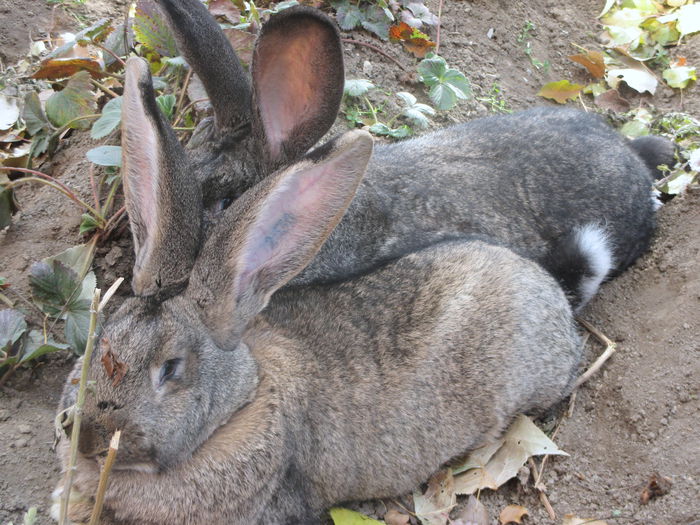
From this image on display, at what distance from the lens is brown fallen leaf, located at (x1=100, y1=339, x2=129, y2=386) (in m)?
2.59

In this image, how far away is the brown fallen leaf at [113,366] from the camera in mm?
2594

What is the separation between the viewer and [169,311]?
9.36 feet

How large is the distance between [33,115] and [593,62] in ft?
14.1

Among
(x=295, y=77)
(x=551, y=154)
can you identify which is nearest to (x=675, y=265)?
(x=551, y=154)

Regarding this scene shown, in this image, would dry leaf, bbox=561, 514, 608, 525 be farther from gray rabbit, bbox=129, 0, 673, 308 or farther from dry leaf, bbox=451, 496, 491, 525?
gray rabbit, bbox=129, 0, 673, 308

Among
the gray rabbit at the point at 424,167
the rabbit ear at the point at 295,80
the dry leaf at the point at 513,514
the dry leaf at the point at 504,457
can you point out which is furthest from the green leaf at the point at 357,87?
the dry leaf at the point at 513,514

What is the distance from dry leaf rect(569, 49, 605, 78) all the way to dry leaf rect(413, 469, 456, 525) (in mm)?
3954

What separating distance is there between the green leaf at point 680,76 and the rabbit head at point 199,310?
4.21 metres

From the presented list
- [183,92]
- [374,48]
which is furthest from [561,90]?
[183,92]

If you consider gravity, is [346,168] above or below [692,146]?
above

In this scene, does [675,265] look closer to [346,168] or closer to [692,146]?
[692,146]

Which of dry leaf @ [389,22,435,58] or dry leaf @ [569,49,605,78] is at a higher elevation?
dry leaf @ [389,22,435,58]

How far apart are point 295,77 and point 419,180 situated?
1132 millimetres

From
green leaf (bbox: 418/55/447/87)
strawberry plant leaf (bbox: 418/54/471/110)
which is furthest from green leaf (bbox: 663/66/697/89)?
green leaf (bbox: 418/55/447/87)
